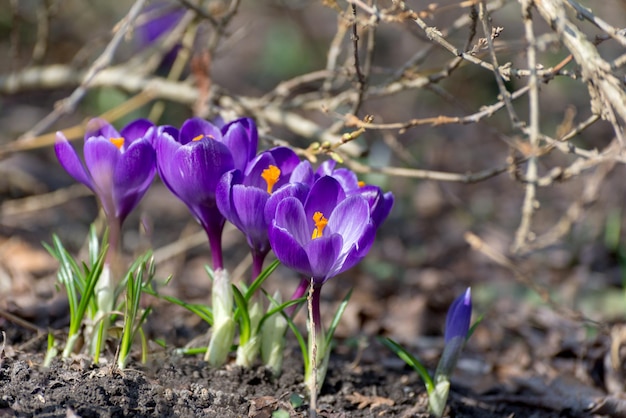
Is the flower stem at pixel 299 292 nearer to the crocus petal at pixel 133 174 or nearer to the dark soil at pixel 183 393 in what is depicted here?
the dark soil at pixel 183 393

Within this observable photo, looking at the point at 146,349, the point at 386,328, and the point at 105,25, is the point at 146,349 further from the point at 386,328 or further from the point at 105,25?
the point at 105,25

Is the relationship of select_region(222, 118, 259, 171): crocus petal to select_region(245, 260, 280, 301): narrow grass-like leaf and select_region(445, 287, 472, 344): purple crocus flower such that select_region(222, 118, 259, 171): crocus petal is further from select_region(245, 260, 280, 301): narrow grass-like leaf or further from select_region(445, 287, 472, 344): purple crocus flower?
select_region(445, 287, 472, 344): purple crocus flower

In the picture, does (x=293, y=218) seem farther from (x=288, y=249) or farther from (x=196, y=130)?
(x=196, y=130)

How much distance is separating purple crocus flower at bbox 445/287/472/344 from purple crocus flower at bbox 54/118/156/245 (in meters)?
0.83

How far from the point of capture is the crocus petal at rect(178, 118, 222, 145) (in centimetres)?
178

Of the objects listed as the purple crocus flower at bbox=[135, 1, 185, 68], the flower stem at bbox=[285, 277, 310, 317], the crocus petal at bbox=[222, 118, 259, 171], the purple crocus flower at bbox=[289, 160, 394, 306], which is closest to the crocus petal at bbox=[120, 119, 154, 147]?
the crocus petal at bbox=[222, 118, 259, 171]

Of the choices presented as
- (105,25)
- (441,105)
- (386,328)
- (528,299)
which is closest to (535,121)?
(386,328)

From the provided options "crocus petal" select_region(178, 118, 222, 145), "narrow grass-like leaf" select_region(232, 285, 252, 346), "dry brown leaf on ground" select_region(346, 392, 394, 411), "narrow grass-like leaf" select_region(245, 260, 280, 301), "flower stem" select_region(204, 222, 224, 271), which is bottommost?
"dry brown leaf on ground" select_region(346, 392, 394, 411)

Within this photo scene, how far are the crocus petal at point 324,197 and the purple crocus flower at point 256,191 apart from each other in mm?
94

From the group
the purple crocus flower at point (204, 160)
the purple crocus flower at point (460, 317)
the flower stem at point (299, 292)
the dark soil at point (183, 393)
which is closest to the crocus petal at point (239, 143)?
the purple crocus flower at point (204, 160)

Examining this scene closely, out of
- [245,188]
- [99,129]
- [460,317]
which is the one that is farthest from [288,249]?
[99,129]

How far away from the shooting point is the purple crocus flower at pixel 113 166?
170cm

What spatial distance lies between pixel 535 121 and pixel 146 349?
1079mm

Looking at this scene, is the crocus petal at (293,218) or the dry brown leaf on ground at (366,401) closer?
the crocus petal at (293,218)
